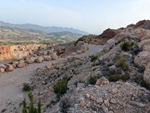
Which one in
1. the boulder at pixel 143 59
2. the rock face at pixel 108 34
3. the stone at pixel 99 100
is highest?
the rock face at pixel 108 34

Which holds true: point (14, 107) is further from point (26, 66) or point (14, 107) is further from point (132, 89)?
point (26, 66)

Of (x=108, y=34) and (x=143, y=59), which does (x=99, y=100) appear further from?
(x=108, y=34)

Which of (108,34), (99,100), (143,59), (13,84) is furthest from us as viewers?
(108,34)

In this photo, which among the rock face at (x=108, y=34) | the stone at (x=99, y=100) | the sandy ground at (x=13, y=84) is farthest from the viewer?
the rock face at (x=108, y=34)

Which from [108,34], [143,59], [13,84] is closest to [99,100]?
[143,59]

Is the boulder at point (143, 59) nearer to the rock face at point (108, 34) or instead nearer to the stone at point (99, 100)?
the stone at point (99, 100)

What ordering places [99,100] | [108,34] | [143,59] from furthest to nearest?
[108,34]
[143,59]
[99,100]

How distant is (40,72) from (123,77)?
26.5ft

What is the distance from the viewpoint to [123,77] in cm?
383

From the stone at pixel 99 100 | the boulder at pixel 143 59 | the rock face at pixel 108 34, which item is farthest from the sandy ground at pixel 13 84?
the rock face at pixel 108 34

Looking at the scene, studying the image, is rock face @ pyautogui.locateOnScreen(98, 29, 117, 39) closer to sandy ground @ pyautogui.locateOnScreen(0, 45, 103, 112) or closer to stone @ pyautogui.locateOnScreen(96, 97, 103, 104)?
sandy ground @ pyautogui.locateOnScreen(0, 45, 103, 112)

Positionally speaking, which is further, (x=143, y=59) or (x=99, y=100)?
(x=143, y=59)

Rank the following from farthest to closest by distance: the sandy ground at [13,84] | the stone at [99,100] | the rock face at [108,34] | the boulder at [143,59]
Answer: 1. the rock face at [108,34]
2. the sandy ground at [13,84]
3. the boulder at [143,59]
4. the stone at [99,100]

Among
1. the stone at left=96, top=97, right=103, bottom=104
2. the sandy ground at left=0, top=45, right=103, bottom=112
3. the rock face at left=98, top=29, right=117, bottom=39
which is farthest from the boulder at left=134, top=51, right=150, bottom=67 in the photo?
the rock face at left=98, top=29, right=117, bottom=39
